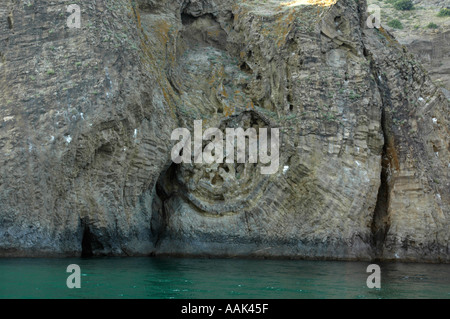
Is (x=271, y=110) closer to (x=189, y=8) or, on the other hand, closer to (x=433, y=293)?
(x=189, y=8)

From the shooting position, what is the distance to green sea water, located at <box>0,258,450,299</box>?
433 inches

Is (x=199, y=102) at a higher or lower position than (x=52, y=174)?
higher

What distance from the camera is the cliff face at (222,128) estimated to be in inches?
683

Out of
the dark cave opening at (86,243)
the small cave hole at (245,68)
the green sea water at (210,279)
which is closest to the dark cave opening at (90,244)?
Answer: the dark cave opening at (86,243)

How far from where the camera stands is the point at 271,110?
2233 cm

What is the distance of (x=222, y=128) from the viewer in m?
21.7

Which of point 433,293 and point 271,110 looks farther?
point 271,110

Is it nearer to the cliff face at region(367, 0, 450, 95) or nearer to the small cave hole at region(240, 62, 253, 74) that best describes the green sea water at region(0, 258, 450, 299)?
the small cave hole at region(240, 62, 253, 74)

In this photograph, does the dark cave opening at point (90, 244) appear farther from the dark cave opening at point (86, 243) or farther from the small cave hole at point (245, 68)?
the small cave hole at point (245, 68)

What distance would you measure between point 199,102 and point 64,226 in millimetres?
8285

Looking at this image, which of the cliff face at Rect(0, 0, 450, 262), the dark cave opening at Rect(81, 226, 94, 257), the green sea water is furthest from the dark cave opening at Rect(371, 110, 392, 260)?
the dark cave opening at Rect(81, 226, 94, 257)

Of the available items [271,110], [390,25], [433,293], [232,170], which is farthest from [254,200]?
[390,25]
